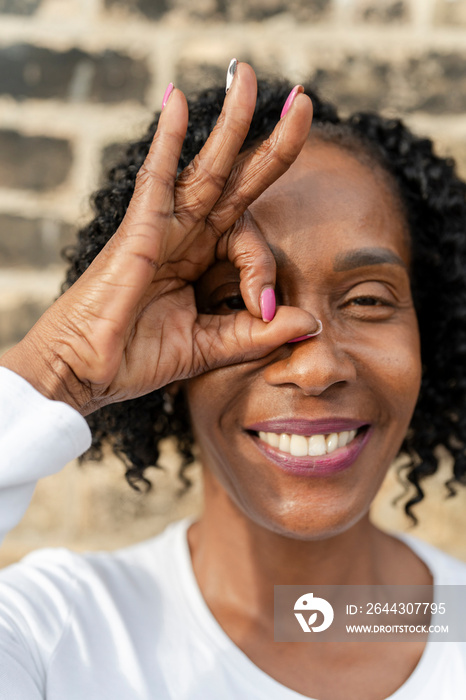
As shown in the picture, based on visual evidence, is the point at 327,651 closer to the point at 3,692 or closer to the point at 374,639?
the point at 374,639

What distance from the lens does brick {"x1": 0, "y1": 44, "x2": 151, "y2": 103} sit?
2.80 m

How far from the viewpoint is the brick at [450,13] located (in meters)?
2.79

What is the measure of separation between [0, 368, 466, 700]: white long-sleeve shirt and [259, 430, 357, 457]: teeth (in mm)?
509

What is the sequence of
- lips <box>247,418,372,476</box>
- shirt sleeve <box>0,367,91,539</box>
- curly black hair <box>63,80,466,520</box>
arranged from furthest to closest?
curly black hair <box>63,80,466,520</box>, lips <box>247,418,372,476</box>, shirt sleeve <box>0,367,91,539</box>

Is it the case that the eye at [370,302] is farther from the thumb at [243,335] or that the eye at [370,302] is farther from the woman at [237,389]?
the thumb at [243,335]

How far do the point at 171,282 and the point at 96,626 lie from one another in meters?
0.91

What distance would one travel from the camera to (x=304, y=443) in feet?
5.35

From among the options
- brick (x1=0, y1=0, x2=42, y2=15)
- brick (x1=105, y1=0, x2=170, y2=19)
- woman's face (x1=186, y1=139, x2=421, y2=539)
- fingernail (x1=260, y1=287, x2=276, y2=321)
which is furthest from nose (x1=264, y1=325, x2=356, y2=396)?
brick (x1=0, y1=0, x2=42, y2=15)

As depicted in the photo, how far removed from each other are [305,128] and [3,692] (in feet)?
4.32

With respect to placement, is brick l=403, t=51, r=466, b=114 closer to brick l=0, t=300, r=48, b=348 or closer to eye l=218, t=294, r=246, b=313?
eye l=218, t=294, r=246, b=313

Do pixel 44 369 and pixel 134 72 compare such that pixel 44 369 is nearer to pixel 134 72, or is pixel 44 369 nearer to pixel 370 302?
pixel 370 302

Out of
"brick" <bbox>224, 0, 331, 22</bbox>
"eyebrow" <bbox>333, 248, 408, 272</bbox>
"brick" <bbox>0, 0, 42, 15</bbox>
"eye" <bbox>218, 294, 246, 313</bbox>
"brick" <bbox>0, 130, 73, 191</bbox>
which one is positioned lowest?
"eye" <bbox>218, 294, 246, 313</bbox>

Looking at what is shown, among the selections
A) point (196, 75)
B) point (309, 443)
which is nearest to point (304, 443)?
point (309, 443)

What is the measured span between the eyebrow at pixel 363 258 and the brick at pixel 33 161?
5.48 feet
